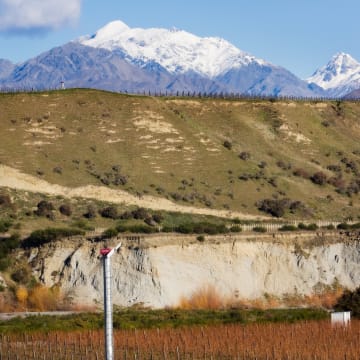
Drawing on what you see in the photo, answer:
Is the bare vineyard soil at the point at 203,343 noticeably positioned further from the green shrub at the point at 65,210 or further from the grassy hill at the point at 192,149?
the grassy hill at the point at 192,149

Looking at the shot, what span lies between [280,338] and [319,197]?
211 feet

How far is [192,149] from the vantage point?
128m

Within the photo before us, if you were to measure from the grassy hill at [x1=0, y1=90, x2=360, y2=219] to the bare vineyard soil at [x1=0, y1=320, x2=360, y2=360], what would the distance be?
4893cm

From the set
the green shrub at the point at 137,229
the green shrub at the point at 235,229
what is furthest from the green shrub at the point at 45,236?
the green shrub at the point at 235,229

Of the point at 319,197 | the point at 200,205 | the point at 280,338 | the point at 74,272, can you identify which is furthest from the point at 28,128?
the point at 280,338

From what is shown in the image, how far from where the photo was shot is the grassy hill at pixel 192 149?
4564 inches

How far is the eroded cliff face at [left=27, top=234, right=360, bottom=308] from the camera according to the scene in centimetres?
8444

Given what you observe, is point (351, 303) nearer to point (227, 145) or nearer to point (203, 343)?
point (203, 343)

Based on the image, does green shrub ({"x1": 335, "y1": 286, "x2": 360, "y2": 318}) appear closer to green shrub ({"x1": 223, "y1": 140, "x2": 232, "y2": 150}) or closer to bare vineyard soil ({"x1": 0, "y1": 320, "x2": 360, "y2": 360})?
bare vineyard soil ({"x1": 0, "y1": 320, "x2": 360, "y2": 360})

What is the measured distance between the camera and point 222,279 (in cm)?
8712

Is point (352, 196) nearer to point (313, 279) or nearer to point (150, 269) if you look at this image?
point (313, 279)

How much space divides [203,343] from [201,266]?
28403 millimetres

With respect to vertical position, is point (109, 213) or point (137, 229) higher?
point (109, 213)

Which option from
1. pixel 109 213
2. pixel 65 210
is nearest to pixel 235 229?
pixel 109 213
